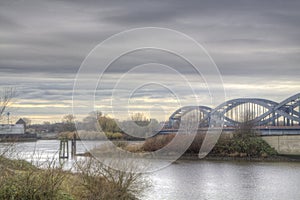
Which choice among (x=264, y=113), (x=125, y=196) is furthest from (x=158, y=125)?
(x=125, y=196)

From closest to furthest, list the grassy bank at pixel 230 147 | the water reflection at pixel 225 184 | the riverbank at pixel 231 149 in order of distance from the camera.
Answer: the water reflection at pixel 225 184
the riverbank at pixel 231 149
the grassy bank at pixel 230 147

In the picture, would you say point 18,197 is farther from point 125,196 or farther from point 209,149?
point 209,149

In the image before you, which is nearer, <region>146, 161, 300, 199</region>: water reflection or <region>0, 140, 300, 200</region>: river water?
<region>0, 140, 300, 200</region>: river water

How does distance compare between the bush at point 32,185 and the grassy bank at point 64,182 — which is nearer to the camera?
the bush at point 32,185

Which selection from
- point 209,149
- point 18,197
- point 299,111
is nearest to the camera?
point 18,197

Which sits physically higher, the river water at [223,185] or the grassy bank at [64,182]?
the grassy bank at [64,182]

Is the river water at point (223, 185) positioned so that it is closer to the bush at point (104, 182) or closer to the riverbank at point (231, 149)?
the bush at point (104, 182)

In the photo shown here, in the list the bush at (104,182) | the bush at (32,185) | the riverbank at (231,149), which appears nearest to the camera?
the bush at (32,185)

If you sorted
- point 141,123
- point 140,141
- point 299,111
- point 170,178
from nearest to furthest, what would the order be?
point 170,178 → point 141,123 → point 140,141 → point 299,111

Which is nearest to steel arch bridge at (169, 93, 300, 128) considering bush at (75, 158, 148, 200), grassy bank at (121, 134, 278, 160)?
grassy bank at (121, 134, 278, 160)

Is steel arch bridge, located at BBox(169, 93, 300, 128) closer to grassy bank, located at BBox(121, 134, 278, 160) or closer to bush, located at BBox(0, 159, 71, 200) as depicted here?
grassy bank, located at BBox(121, 134, 278, 160)

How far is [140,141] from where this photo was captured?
51.7 metres

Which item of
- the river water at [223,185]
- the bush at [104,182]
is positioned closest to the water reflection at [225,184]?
the river water at [223,185]

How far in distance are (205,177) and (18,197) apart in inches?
889
